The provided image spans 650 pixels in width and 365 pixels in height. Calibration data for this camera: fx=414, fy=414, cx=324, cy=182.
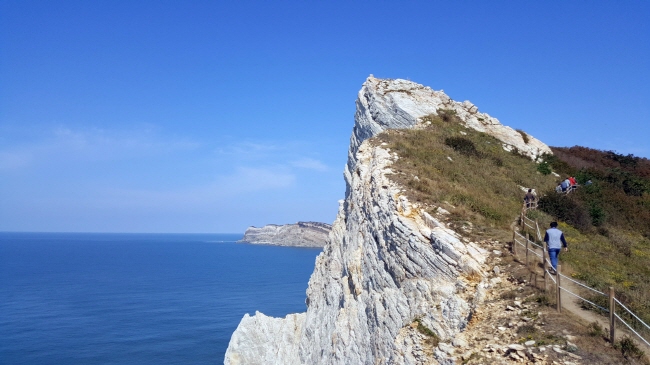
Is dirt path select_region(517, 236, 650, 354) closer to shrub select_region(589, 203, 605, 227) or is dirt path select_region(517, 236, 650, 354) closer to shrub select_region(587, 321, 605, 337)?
shrub select_region(587, 321, 605, 337)

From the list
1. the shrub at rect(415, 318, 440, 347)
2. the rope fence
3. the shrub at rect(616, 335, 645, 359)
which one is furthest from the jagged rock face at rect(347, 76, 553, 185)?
the shrub at rect(616, 335, 645, 359)

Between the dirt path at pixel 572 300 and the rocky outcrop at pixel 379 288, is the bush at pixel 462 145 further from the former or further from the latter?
the dirt path at pixel 572 300

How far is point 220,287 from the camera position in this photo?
8550 centimetres

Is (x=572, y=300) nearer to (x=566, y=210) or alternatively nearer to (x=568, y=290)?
(x=568, y=290)

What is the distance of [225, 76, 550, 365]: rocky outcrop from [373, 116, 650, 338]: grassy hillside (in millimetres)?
1245

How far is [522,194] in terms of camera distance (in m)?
21.4

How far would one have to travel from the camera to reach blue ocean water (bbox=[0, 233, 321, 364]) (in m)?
46.1

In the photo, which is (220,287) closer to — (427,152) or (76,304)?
(76,304)

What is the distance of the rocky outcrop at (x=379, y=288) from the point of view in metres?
12.6

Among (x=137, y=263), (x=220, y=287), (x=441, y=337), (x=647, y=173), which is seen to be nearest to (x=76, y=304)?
(x=220, y=287)

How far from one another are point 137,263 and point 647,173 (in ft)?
432

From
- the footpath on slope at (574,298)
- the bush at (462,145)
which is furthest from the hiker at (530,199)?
the bush at (462,145)

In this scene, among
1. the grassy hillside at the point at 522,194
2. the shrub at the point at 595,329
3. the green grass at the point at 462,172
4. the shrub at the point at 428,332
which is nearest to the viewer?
the shrub at the point at 595,329

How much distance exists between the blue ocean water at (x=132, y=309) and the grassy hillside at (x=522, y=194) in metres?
34.4
